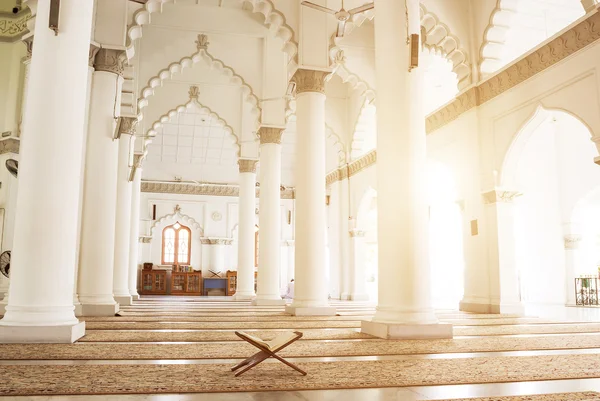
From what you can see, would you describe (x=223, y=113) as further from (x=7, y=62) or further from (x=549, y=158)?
→ (x=549, y=158)

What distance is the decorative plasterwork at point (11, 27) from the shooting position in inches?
488

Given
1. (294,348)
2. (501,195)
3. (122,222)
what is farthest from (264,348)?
(122,222)

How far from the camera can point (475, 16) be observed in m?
10.1

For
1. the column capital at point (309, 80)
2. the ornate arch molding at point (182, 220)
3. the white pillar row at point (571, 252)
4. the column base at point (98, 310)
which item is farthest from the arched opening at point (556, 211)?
the ornate arch molding at point (182, 220)

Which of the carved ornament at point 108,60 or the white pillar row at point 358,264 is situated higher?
the carved ornament at point 108,60

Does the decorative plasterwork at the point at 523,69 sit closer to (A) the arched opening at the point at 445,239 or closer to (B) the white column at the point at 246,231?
(B) the white column at the point at 246,231

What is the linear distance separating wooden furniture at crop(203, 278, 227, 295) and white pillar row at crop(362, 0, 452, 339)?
1450cm

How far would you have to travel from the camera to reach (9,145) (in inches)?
458

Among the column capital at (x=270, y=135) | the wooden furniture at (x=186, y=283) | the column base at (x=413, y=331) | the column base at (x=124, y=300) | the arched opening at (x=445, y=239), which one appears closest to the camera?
the column base at (x=413, y=331)

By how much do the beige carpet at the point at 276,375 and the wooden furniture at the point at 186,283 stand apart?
53.5ft

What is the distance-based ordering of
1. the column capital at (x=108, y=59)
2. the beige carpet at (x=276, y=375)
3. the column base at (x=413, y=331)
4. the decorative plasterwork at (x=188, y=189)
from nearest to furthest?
the beige carpet at (x=276, y=375) < the column base at (x=413, y=331) < the column capital at (x=108, y=59) < the decorative plasterwork at (x=188, y=189)

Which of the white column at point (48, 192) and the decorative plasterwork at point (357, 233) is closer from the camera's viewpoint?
the white column at point (48, 192)

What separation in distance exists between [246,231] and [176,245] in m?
8.23

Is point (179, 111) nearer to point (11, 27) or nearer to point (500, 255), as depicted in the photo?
point (11, 27)
